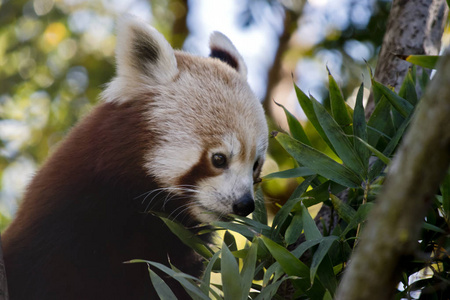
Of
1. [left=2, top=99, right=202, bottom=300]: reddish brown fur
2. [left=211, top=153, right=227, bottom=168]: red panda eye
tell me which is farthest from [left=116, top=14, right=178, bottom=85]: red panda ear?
[left=211, top=153, right=227, bottom=168]: red panda eye

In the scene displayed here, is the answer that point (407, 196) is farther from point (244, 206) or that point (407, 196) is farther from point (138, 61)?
point (138, 61)

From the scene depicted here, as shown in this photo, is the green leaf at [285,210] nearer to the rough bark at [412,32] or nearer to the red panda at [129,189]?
the red panda at [129,189]

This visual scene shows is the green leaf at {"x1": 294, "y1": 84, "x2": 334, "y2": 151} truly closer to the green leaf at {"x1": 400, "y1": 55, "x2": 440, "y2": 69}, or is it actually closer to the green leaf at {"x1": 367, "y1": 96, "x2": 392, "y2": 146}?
the green leaf at {"x1": 367, "y1": 96, "x2": 392, "y2": 146}

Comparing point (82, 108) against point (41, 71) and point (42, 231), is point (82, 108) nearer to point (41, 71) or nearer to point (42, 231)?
point (41, 71)

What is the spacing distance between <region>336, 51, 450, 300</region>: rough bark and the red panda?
50.6 inches

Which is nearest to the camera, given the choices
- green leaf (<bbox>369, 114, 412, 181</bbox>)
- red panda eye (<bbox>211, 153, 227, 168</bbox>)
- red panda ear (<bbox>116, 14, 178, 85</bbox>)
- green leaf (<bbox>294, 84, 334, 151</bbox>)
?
green leaf (<bbox>369, 114, 412, 181</bbox>)

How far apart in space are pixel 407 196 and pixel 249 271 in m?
0.91

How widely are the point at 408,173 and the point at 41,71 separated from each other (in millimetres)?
4908

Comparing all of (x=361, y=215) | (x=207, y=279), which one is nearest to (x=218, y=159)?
(x=207, y=279)

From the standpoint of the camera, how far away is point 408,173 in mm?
754

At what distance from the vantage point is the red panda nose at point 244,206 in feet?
6.84

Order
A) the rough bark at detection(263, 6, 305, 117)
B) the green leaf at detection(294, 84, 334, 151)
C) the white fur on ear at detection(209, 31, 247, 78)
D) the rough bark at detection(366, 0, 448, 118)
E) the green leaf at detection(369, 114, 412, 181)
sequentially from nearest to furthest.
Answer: the green leaf at detection(369, 114, 412, 181) → the green leaf at detection(294, 84, 334, 151) → the rough bark at detection(366, 0, 448, 118) → the white fur on ear at detection(209, 31, 247, 78) → the rough bark at detection(263, 6, 305, 117)

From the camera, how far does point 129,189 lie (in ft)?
7.22

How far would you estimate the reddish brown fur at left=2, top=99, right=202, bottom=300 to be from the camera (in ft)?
7.04
